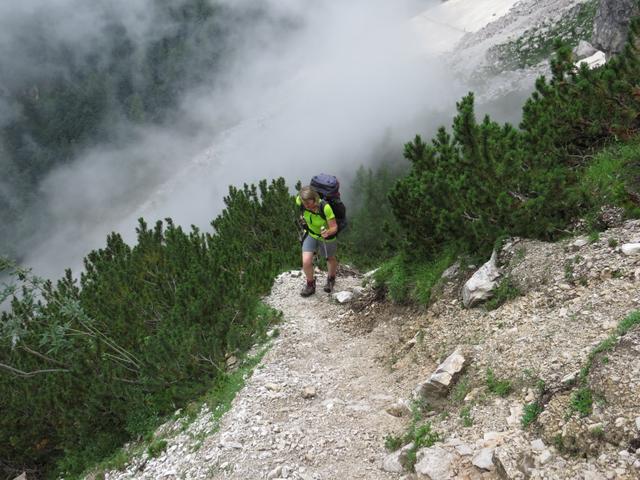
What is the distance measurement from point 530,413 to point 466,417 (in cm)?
61

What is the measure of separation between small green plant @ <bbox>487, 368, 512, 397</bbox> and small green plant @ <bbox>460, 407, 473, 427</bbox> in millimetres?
282

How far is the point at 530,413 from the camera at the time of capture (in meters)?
4.11

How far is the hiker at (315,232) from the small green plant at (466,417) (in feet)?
14.1

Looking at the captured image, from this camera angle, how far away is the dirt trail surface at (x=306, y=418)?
197 inches

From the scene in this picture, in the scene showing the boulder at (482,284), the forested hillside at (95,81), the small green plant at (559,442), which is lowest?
the small green plant at (559,442)

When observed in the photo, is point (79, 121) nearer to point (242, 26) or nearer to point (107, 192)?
point (107, 192)

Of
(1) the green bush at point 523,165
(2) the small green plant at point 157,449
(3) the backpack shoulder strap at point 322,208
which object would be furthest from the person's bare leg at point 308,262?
(2) the small green plant at point 157,449

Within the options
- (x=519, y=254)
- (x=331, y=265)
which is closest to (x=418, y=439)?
(x=519, y=254)

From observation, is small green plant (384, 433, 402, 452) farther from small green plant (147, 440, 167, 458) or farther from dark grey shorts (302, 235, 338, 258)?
dark grey shorts (302, 235, 338, 258)

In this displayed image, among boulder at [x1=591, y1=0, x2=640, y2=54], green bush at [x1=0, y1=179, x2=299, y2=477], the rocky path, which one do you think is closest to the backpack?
the rocky path

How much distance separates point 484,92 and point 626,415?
47.5 metres

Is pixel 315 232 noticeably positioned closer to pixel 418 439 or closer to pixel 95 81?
pixel 418 439

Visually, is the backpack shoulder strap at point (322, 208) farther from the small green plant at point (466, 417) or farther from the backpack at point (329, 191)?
the small green plant at point (466, 417)

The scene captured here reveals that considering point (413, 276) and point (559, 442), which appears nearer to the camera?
point (559, 442)
